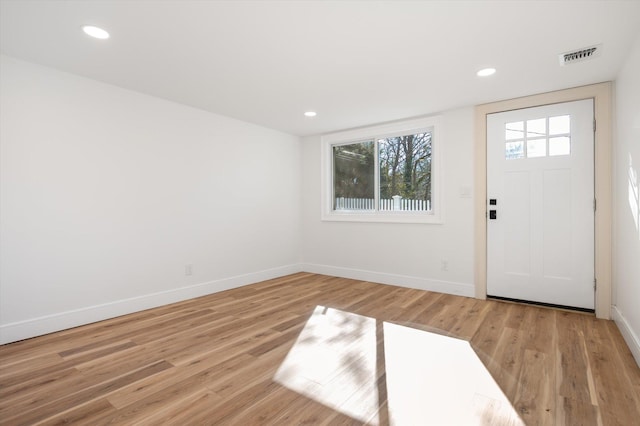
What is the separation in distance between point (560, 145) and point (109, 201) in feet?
15.4

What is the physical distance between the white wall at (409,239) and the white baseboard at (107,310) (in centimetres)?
138

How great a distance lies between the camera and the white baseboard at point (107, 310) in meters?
2.66

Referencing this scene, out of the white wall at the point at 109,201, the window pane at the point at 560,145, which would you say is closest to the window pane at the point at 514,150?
the window pane at the point at 560,145

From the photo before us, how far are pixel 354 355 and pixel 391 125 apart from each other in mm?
3291

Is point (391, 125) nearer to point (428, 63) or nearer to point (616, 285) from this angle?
point (428, 63)

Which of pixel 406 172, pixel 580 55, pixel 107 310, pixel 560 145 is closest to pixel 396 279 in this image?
pixel 406 172

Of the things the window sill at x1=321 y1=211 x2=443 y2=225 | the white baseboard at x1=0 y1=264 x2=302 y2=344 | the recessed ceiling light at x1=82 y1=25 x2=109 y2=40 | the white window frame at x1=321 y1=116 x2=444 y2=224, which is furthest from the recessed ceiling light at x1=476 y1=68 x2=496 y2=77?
the white baseboard at x1=0 y1=264 x2=302 y2=344

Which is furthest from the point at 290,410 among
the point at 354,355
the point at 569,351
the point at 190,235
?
the point at 190,235

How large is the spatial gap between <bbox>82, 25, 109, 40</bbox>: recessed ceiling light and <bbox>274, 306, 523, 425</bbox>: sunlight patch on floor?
265 centimetres

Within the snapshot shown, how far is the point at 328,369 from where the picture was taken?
2.14 metres

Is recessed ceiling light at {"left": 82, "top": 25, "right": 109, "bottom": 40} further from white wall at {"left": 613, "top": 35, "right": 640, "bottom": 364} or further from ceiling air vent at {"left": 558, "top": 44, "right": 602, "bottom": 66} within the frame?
white wall at {"left": 613, "top": 35, "right": 640, "bottom": 364}

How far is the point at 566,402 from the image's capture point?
177cm

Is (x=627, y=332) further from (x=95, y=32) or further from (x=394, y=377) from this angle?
(x=95, y=32)

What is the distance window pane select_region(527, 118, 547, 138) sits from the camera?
3451 millimetres
